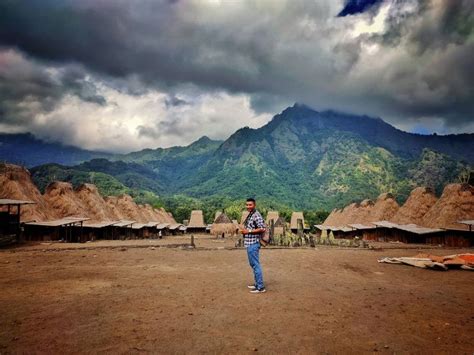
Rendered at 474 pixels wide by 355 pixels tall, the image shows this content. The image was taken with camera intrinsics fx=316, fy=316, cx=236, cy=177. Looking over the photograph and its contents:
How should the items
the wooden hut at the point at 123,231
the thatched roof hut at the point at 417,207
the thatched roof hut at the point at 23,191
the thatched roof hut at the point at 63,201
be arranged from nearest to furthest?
1. the thatched roof hut at the point at 23,191
2. the thatched roof hut at the point at 63,201
3. the wooden hut at the point at 123,231
4. the thatched roof hut at the point at 417,207

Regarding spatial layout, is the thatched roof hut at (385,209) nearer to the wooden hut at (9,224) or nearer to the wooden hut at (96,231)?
the wooden hut at (96,231)

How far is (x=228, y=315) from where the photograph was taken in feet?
17.8

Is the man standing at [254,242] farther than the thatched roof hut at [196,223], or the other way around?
the thatched roof hut at [196,223]

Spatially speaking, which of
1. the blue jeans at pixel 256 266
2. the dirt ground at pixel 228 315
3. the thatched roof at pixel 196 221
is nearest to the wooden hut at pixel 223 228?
the thatched roof at pixel 196 221

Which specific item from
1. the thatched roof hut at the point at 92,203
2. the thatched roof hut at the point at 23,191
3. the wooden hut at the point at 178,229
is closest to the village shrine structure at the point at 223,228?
the wooden hut at the point at 178,229

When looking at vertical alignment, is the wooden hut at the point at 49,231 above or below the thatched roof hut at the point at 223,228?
above

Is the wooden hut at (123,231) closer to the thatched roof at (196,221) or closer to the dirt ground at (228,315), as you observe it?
the thatched roof at (196,221)

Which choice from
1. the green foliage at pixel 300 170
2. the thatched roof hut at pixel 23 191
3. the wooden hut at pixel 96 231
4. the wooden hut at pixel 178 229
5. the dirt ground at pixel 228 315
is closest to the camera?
the dirt ground at pixel 228 315

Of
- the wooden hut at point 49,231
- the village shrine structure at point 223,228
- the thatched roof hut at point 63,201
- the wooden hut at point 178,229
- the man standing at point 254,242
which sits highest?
the thatched roof hut at point 63,201

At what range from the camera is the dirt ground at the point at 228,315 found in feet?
13.5

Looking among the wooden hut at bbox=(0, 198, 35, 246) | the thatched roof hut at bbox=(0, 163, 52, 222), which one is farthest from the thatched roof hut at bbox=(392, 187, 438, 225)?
the thatched roof hut at bbox=(0, 163, 52, 222)

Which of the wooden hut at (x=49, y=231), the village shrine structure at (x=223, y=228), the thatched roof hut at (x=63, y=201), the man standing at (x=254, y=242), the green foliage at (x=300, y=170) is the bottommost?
the village shrine structure at (x=223, y=228)

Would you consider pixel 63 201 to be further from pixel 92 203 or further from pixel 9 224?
pixel 9 224

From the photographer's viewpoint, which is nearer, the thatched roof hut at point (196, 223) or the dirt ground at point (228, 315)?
the dirt ground at point (228, 315)
